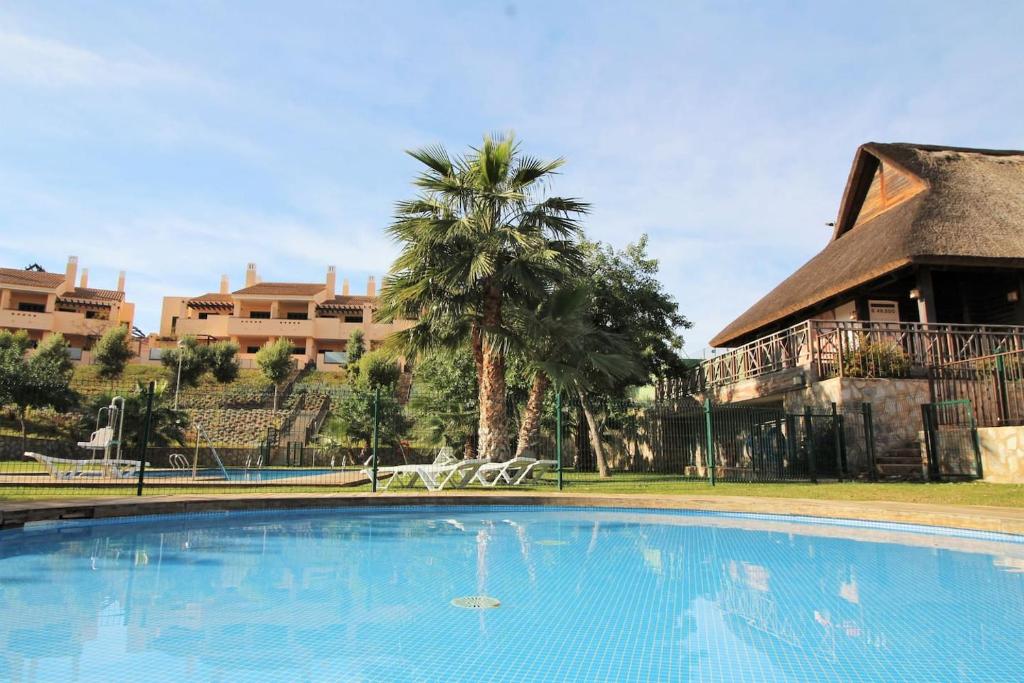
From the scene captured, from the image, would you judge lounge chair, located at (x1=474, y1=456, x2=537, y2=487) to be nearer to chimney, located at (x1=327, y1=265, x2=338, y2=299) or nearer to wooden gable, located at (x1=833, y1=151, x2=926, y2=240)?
wooden gable, located at (x1=833, y1=151, x2=926, y2=240)

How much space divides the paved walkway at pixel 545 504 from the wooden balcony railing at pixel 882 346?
549cm

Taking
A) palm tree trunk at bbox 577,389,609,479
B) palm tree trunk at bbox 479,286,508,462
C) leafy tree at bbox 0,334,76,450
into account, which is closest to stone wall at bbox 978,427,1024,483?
palm tree trunk at bbox 577,389,609,479

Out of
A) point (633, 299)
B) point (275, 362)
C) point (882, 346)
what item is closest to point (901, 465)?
point (882, 346)

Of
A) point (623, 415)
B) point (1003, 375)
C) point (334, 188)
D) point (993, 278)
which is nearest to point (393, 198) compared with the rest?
point (334, 188)

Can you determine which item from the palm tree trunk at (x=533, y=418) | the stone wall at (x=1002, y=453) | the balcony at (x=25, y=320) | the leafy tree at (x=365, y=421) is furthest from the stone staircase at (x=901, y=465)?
the balcony at (x=25, y=320)

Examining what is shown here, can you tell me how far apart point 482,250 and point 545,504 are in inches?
195

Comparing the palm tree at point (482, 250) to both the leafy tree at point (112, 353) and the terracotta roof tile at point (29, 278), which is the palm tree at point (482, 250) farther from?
the terracotta roof tile at point (29, 278)

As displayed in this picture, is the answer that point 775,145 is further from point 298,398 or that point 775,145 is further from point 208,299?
point 208,299

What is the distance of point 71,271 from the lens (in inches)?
2035

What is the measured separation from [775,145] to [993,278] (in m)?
8.24

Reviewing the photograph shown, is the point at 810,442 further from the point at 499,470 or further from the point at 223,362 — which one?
the point at 223,362

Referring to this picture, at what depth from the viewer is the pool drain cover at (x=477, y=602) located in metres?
4.43

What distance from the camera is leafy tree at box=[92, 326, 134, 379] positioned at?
41406 millimetres

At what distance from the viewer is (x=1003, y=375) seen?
12141mm
